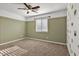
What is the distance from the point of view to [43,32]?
4902 millimetres

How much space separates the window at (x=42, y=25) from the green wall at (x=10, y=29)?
1.53 m

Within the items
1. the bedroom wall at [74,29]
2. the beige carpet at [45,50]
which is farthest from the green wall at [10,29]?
the bedroom wall at [74,29]

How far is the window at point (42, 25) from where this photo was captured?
4.83 m

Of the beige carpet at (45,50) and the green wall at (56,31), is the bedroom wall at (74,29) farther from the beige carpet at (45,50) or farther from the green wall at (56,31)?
the green wall at (56,31)

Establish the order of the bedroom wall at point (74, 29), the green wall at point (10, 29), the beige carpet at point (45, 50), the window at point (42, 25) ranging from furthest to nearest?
the window at point (42, 25) < the green wall at point (10, 29) < the beige carpet at point (45, 50) < the bedroom wall at point (74, 29)

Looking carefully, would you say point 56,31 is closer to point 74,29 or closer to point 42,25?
point 42,25

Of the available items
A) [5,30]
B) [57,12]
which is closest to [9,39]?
[5,30]

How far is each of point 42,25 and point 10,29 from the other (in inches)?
101

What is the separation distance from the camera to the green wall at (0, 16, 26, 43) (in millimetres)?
3871

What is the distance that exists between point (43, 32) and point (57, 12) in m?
1.88

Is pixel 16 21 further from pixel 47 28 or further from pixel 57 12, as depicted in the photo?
pixel 57 12

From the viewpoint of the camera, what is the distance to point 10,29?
173 inches

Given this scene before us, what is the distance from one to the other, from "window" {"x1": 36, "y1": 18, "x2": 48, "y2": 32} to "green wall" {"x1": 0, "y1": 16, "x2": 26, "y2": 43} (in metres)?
1.53

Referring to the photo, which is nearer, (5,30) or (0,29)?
(0,29)
